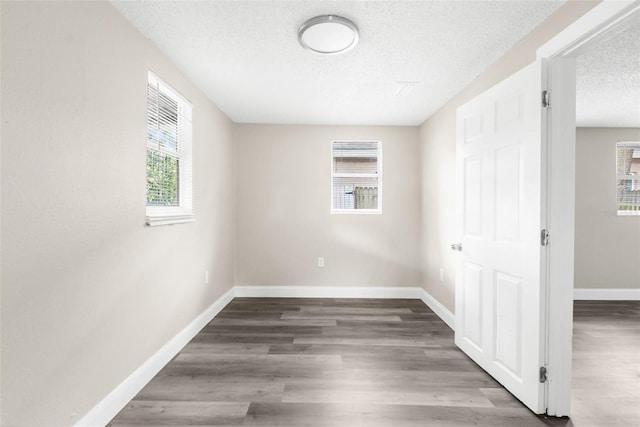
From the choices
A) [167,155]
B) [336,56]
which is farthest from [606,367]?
[167,155]

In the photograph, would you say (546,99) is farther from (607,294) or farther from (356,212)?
(607,294)

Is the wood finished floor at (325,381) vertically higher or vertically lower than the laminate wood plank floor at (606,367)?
higher

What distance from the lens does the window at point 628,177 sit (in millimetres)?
4410

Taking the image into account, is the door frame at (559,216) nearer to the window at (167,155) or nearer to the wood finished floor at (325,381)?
the wood finished floor at (325,381)

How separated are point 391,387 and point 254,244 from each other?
2.66 m

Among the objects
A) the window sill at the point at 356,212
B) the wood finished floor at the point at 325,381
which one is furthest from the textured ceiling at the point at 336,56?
the wood finished floor at the point at 325,381

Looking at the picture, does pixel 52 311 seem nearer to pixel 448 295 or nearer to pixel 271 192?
pixel 271 192

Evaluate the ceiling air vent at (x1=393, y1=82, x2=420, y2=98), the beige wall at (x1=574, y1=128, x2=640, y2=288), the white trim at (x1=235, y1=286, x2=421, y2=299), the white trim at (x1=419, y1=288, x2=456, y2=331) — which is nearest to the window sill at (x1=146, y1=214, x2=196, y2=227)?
the white trim at (x1=235, y1=286, x2=421, y2=299)

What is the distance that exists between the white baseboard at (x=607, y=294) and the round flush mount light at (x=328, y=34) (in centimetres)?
474

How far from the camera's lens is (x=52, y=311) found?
4.59 ft

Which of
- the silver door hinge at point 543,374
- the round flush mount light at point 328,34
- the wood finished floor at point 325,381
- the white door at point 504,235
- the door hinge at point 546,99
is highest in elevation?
the round flush mount light at point 328,34

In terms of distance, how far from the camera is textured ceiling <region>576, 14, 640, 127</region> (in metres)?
2.26

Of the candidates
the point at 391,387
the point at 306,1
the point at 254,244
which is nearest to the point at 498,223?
the point at 391,387

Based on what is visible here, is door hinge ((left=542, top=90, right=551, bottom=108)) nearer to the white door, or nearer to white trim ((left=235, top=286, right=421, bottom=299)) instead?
the white door
